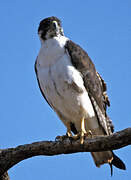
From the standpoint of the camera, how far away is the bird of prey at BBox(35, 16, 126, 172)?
5.80 metres

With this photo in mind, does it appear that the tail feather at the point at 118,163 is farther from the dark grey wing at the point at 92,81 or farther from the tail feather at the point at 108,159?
the dark grey wing at the point at 92,81

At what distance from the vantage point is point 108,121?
636 centimetres

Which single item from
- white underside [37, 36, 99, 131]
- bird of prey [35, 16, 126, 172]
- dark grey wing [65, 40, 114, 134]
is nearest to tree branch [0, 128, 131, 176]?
bird of prey [35, 16, 126, 172]

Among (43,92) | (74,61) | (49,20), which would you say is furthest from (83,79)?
(49,20)

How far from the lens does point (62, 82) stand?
576cm

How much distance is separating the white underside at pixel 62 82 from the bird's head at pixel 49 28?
0.12m

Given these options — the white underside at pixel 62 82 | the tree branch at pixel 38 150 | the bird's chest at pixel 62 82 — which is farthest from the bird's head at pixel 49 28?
the tree branch at pixel 38 150

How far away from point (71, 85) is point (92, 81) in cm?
45

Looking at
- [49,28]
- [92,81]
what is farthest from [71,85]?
[49,28]

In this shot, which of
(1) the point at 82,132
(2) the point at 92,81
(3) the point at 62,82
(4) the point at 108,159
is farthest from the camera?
(4) the point at 108,159

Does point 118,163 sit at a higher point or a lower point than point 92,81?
lower

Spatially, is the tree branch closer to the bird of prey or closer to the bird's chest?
the bird of prey

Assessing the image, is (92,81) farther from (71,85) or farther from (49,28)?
(49,28)

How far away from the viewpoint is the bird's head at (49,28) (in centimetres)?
623
